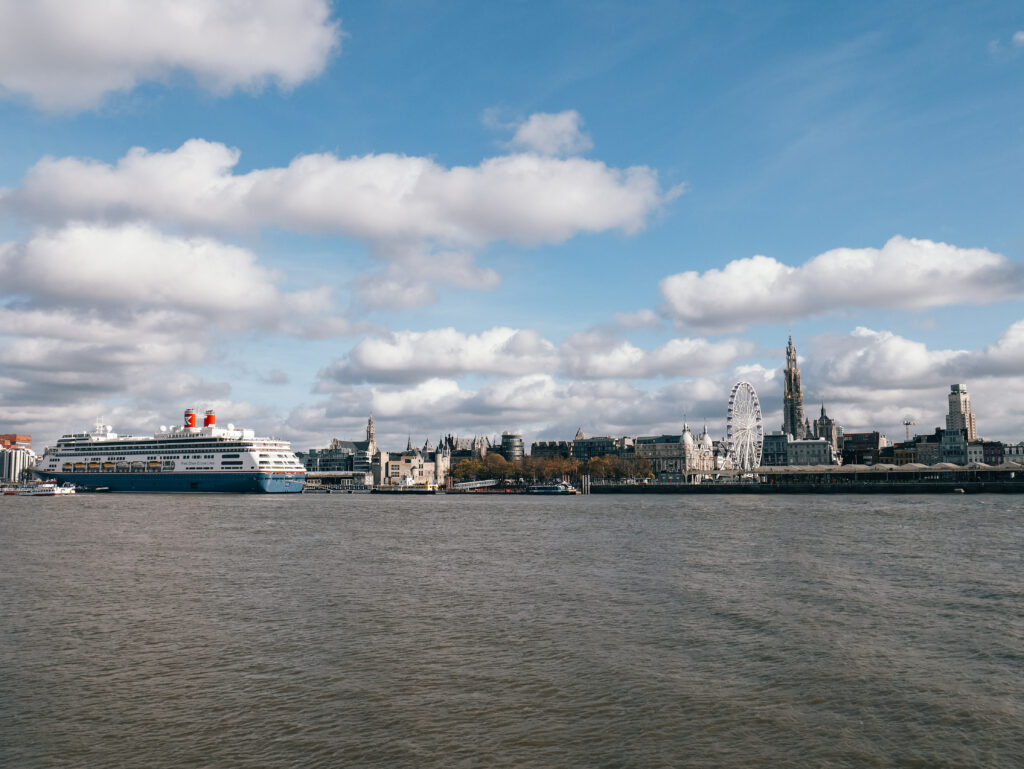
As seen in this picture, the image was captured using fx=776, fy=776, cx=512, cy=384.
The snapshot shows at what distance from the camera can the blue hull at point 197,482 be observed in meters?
162

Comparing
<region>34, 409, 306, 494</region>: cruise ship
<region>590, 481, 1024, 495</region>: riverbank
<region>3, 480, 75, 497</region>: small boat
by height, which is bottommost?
<region>590, 481, 1024, 495</region>: riverbank

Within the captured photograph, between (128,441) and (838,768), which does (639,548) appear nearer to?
(838,768)

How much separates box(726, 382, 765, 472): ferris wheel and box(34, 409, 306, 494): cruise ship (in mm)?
103084

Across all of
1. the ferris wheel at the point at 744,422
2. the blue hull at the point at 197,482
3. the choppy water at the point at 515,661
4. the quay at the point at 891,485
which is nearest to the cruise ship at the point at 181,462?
the blue hull at the point at 197,482

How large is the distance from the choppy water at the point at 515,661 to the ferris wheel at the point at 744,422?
144167 mm

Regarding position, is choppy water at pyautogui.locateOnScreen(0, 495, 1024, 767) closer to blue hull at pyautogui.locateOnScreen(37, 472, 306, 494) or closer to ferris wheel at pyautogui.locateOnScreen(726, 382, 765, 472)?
blue hull at pyautogui.locateOnScreen(37, 472, 306, 494)

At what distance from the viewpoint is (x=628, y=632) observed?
82.7 feet

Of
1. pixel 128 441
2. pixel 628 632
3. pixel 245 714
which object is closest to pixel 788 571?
pixel 628 632

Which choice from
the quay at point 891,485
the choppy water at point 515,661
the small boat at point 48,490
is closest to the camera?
the choppy water at point 515,661

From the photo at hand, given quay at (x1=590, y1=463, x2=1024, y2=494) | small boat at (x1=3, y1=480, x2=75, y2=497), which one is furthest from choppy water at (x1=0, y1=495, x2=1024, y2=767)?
small boat at (x1=3, y1=480, x2=75, y2=497)

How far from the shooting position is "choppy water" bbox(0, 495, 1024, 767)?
1581cm

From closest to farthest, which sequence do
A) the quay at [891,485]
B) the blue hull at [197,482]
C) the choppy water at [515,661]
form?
1. the choppy water at [515,661]
2. the quay at [891,485]
3. the blue hull at [197,482]

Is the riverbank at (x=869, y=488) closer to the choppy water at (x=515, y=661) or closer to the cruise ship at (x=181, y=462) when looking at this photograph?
the cruise ship at (x=181, y=462)

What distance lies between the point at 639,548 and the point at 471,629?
89.2 ft
